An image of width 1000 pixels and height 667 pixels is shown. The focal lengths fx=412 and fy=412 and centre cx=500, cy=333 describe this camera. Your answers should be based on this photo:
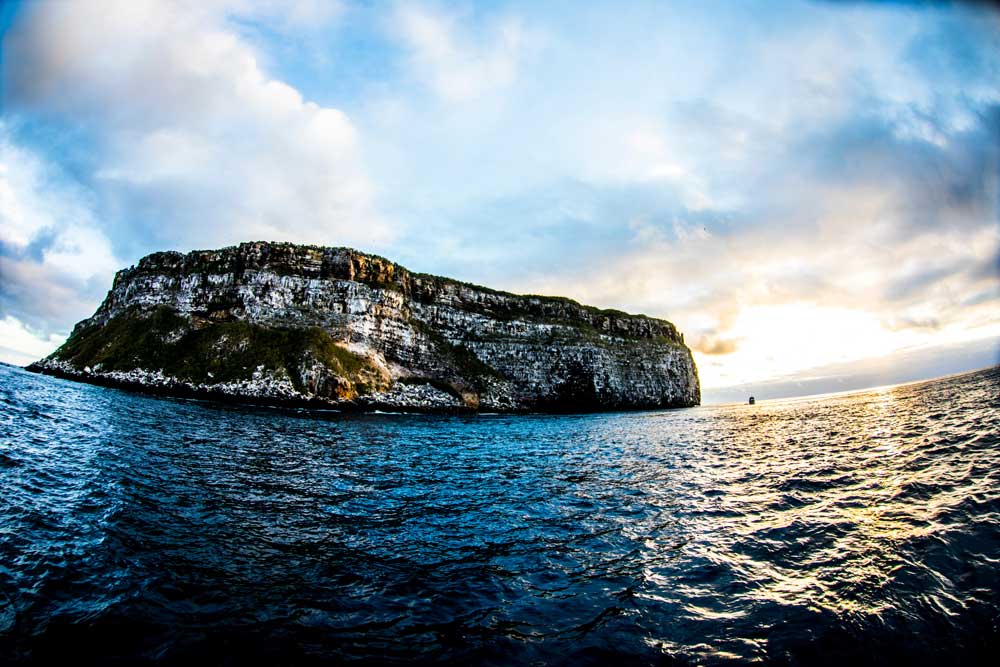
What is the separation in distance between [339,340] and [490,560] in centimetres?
6974

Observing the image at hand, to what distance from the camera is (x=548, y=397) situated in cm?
9775

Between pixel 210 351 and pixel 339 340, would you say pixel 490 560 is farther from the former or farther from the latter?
pixel 210 351

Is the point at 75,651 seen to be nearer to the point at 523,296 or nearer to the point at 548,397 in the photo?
the point at 548,397

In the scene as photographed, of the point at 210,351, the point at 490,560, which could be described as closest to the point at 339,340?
the point at 210,351

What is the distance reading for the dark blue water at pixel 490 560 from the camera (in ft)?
20.0

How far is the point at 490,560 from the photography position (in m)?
9.56

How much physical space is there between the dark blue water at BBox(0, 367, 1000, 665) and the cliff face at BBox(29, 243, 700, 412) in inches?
1891

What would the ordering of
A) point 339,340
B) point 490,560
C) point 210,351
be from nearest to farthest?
1. point 490,560
2. point 210,351
3. point 339,340

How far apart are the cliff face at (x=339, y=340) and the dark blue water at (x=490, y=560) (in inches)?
1891

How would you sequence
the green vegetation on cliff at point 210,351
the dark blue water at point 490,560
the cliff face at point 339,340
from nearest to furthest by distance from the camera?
the dark blue water at point 490,560 < the green vegetation on cliff at point 210,351 < the cliff face at point 339,340

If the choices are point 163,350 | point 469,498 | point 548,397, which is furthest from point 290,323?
point 469,498

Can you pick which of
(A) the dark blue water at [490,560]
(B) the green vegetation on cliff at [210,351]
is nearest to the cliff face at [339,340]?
(B) the green vegetation on cliff at [210,351]

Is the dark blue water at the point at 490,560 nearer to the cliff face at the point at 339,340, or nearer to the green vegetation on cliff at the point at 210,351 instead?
the green vegetation on cliff at the point at 210,351

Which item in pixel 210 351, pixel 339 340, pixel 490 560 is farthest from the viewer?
pixel 339 340
